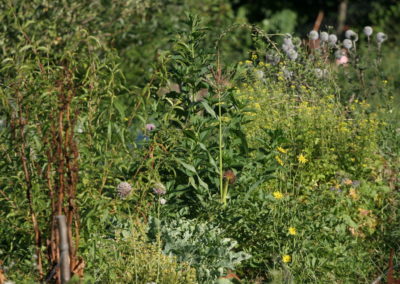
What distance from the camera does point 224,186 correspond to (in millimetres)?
4578

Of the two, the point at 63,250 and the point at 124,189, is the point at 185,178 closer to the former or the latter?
the point at 124,189

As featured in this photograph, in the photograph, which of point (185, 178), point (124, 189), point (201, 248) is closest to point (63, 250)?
point (124, 189)

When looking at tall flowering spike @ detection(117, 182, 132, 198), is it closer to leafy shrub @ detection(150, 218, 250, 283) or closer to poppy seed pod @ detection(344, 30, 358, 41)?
leafy shrub @ detection(150, 218, 250, 283)

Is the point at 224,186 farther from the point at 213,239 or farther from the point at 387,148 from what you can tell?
the point at 387,148

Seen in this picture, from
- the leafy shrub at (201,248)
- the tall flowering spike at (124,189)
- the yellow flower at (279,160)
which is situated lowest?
the leafy shrub at (201,248)

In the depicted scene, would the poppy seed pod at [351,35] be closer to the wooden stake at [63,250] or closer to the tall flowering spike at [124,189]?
the tall flowering spike at [124,189]

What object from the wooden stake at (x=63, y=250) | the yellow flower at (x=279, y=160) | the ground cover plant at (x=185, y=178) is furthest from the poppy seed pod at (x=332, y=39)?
the wooden stake at (x=63, y=250)

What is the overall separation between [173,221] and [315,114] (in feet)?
5.67

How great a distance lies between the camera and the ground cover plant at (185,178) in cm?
363

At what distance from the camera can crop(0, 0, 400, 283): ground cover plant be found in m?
3.63

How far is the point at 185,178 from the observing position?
15.0ft

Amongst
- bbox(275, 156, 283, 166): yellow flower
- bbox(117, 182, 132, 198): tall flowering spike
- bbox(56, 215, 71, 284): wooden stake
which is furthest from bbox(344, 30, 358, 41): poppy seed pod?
bbox(56, 215, 71, 284): wooden stake

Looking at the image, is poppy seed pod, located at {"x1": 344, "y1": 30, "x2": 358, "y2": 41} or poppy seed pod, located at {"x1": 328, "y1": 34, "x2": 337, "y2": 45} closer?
poppy seed pod, located at {"x1": 328, "y1": 34, "x2": 337, "y2": 45}

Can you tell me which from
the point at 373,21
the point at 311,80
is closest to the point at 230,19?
the point at 373,21
